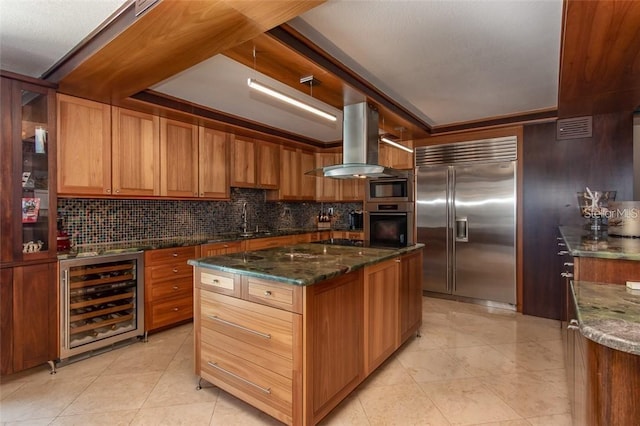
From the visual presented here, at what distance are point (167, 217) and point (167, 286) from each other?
3.09ft

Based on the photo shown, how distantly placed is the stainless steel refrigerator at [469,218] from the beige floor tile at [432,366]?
1773 millimetres

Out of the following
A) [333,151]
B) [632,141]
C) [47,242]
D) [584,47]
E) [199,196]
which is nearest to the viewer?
[584,47]

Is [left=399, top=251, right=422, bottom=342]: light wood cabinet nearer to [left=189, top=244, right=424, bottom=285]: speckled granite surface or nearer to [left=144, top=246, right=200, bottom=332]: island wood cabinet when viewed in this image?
[left=189, top=244, right=424, bottom=285]: speckled granite surface

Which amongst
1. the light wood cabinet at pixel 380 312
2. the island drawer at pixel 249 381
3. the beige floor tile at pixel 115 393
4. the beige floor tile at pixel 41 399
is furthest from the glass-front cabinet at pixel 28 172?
the light wood cabinet at pixel 380 312

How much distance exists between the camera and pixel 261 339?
1.88 metres

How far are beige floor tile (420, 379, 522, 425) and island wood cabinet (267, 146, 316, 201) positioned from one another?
3.45 metres

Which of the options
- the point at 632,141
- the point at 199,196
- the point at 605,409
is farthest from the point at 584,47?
the point at 199,196

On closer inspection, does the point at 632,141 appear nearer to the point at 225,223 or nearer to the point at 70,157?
the point at 225,223

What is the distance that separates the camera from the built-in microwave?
15.1 feet

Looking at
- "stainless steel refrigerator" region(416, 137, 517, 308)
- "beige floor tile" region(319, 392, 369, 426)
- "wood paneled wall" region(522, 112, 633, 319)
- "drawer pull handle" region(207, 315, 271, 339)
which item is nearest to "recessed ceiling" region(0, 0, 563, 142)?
"wood paneled wall" region(522, 112, 633, 319)

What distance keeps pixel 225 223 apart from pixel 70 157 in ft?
6.70

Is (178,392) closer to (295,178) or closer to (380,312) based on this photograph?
(380,312)

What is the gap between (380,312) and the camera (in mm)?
2412

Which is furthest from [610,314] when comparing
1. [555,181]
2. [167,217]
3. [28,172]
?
[167,217]
